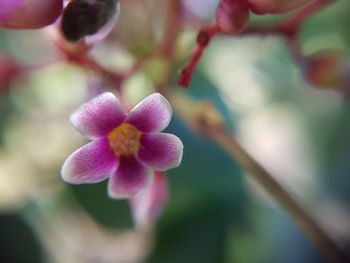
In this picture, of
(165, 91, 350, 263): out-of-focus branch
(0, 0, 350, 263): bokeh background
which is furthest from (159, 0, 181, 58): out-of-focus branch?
(0, 0, 350, 263): bokeh background

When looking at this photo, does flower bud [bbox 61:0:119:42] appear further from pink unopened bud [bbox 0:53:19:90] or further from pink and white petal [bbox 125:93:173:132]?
pink unopened bud [bbox 0:53:19:90]

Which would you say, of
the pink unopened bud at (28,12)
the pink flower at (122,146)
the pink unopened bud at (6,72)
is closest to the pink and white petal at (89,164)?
the pink flower at (122,146)

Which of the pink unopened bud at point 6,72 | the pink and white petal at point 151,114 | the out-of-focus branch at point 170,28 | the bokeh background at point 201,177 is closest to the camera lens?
the pink and white petal at point 151,114

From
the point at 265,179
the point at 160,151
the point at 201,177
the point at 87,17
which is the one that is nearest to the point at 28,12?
the point at 87,17

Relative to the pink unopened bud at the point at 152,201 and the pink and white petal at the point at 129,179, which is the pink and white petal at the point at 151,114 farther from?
the pink unopened bud at the point at 152,201

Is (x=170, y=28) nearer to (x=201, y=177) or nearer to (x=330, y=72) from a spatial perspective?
(x=330, y=72)

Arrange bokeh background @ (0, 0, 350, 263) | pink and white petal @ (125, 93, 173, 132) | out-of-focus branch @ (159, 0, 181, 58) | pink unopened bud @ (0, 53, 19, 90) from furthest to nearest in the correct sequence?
1. bokeh background @ (0, 0, 350, 263)
2. pink unopened bud @ (0, 53, 19, 90)
3. out-of-focus branch @ (159, 0, 181, 58)
4. pink and white petal @ (125, 93, 173, 132)

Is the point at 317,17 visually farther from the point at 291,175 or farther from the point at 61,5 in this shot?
the point at 61,5
